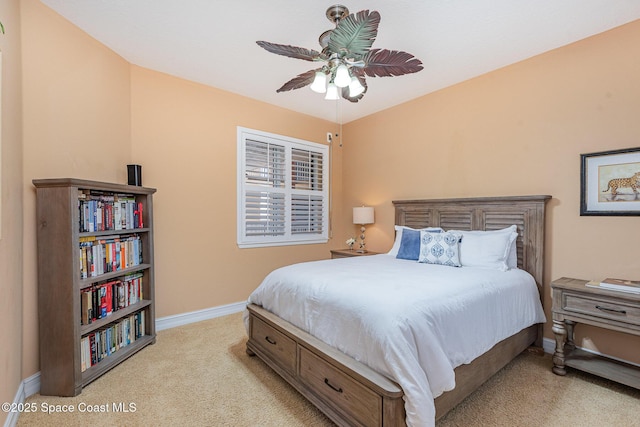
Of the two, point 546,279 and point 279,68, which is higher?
point 279,68

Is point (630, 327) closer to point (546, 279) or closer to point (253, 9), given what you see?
point (546, 279)

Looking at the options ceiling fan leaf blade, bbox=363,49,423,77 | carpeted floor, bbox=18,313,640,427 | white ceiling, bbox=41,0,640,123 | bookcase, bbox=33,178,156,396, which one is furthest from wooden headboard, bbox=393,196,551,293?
bookcase, bbox=33,178,156,396

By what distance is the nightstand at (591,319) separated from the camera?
1.90 meters

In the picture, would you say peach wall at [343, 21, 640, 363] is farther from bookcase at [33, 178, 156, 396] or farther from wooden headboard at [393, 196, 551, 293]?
bookcase at [33, 178, 156, 396]

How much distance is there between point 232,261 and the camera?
140 inches

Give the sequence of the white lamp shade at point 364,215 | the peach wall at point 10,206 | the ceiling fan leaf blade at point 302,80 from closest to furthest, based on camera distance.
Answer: the peach wall at point 10,206
the ceiling fan leaf blade at point 302,80
the white lamp shade at point 364,215

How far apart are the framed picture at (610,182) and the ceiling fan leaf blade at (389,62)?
68.2 inches

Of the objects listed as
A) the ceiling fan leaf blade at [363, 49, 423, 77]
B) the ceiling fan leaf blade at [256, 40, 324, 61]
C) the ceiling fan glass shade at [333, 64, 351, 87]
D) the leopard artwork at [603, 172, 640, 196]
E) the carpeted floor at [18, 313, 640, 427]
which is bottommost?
the carpeted floor at [18, 313, 640, 427]

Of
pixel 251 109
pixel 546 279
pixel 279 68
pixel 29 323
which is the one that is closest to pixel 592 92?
pixel 546 279

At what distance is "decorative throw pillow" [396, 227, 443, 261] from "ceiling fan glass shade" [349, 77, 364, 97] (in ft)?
5.25

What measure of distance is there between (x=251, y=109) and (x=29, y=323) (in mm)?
2907

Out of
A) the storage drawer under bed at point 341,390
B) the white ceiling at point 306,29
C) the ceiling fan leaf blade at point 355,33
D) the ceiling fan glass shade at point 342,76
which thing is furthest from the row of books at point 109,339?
the ceiling fan leaf blade at point 355,33

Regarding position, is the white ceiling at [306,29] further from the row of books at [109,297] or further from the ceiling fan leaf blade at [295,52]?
the row of books at [109,297]

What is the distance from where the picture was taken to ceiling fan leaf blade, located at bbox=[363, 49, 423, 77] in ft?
5.79
